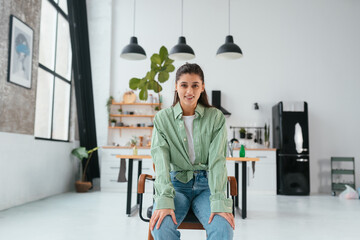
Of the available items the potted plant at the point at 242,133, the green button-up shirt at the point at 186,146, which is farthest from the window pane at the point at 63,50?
the green button-up shirt at the point at 186,146

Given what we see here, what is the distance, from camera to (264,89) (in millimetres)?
A: 7188

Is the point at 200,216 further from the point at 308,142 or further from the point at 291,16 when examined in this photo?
the point at 291,16

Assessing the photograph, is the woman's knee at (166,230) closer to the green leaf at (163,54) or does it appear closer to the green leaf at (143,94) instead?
the green leaf at (143,94)

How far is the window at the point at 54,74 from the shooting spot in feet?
18.2

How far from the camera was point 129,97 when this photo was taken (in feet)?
23.3

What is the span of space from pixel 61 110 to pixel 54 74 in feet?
2.57

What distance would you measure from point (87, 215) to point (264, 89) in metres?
4.71

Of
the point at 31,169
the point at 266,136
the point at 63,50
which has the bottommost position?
the point at 31,169

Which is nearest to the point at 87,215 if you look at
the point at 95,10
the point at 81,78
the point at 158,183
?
the point at 158,183

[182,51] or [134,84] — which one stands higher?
[182,51]

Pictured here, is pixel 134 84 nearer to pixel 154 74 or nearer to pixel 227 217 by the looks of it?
pixel 154 74

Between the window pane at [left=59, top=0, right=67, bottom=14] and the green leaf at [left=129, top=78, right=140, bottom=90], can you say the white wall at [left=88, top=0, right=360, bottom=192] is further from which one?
the green leaf at [left=129, top=78, right=140, bottom=90]

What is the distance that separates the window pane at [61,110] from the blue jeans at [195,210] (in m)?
4.77

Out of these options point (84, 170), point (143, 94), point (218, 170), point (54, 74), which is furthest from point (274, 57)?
point (218, 170)
